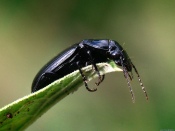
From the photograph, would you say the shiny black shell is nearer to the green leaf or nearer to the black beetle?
the black beetle

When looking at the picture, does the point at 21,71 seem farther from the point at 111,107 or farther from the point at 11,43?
the point at 111,107

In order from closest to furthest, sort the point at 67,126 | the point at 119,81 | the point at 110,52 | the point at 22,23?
the point at 110,52, the point at 67,126, the point at 119,81, the point at 22,23

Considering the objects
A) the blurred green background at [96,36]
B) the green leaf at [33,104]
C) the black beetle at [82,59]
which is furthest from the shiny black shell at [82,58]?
the blurred green background at [96,36]

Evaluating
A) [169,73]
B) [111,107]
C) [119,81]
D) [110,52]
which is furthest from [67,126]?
[110,52]

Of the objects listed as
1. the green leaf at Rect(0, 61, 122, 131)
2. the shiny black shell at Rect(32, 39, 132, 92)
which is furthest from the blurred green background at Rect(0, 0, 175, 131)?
the green leaf at Rect(0, 61, 122, 131)

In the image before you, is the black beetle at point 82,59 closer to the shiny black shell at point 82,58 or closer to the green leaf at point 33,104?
the shiny black shell at point 82,58
